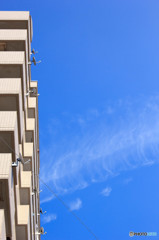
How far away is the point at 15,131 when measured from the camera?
48.8ft

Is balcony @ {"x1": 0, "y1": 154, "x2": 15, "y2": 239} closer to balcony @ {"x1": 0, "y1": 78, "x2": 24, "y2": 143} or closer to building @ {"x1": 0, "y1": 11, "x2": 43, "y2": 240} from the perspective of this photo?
building @ {"x1": 0, "y1": 11, "x2": 43, "y2": 240}

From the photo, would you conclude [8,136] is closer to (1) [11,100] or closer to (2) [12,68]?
(1) [11,100]

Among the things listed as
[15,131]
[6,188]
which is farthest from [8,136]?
[6,188]

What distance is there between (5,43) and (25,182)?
10.1 meters

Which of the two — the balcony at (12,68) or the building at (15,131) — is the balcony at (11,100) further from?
the balcony at (12,68)

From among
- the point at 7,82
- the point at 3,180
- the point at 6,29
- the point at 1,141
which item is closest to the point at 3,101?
the point at 7,82

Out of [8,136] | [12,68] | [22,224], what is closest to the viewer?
[8,136]

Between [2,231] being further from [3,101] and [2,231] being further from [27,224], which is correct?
[3,101]

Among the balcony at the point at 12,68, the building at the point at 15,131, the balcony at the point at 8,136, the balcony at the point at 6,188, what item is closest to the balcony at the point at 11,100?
the building at the point at 15,131

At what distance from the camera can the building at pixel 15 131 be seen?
13.8 metres

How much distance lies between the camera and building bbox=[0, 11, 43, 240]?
1379cm

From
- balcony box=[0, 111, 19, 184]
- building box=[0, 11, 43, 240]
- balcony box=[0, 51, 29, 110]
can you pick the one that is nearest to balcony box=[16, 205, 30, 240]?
building box=[0, 11, 43, 240]

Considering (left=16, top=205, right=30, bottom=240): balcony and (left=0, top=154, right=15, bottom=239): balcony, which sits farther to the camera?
(left=16, top=205, right=30, bottom=240): balcony

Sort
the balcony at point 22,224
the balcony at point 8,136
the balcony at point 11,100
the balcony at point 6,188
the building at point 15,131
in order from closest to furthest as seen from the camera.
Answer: the balcony at point 6,188 < the building at point 15,131 < the balcony at point 8,136 < the balcony at point 11,100 < the balcony at point 22,224
